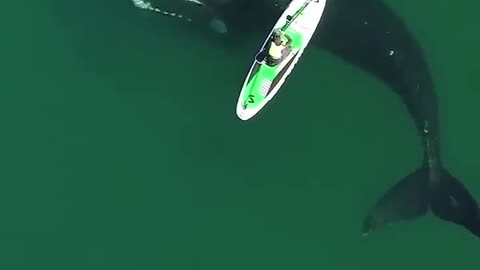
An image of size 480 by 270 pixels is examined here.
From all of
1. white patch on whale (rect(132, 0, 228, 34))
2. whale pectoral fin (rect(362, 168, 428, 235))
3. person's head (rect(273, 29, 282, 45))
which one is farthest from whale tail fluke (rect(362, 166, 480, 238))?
white patch on whale (rect(132, 0, 228, 34))

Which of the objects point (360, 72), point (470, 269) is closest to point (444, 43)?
point (360, 72)

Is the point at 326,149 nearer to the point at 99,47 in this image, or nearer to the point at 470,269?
the point at 470,269

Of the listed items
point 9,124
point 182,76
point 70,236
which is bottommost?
point 70,236

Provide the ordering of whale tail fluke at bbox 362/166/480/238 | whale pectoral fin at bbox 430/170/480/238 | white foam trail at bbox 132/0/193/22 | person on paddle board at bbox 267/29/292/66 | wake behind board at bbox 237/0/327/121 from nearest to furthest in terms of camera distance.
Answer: whale pectoral fin at bbox 430/170/480/238, whale tail fluke at bbox 362/166/480/238, person on paddle board at bbox 267/29/292/66, wake behind board at bbox 237/0/327/121, white foam trail at bbox 132/0/193/22

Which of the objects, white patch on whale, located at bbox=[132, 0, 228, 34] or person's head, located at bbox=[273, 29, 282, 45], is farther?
white patch on whale, located at bbox=[132, 0, 228, 34]

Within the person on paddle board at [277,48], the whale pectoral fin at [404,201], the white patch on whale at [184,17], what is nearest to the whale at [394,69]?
the whale pectoral fin at [404,201]

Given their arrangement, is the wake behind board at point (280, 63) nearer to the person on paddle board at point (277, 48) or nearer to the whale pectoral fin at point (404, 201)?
the person on paddle board at point (277, 48)

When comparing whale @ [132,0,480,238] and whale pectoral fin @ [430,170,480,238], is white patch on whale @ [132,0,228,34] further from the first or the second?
whale pectoral fin @ [430,170,480,238]
